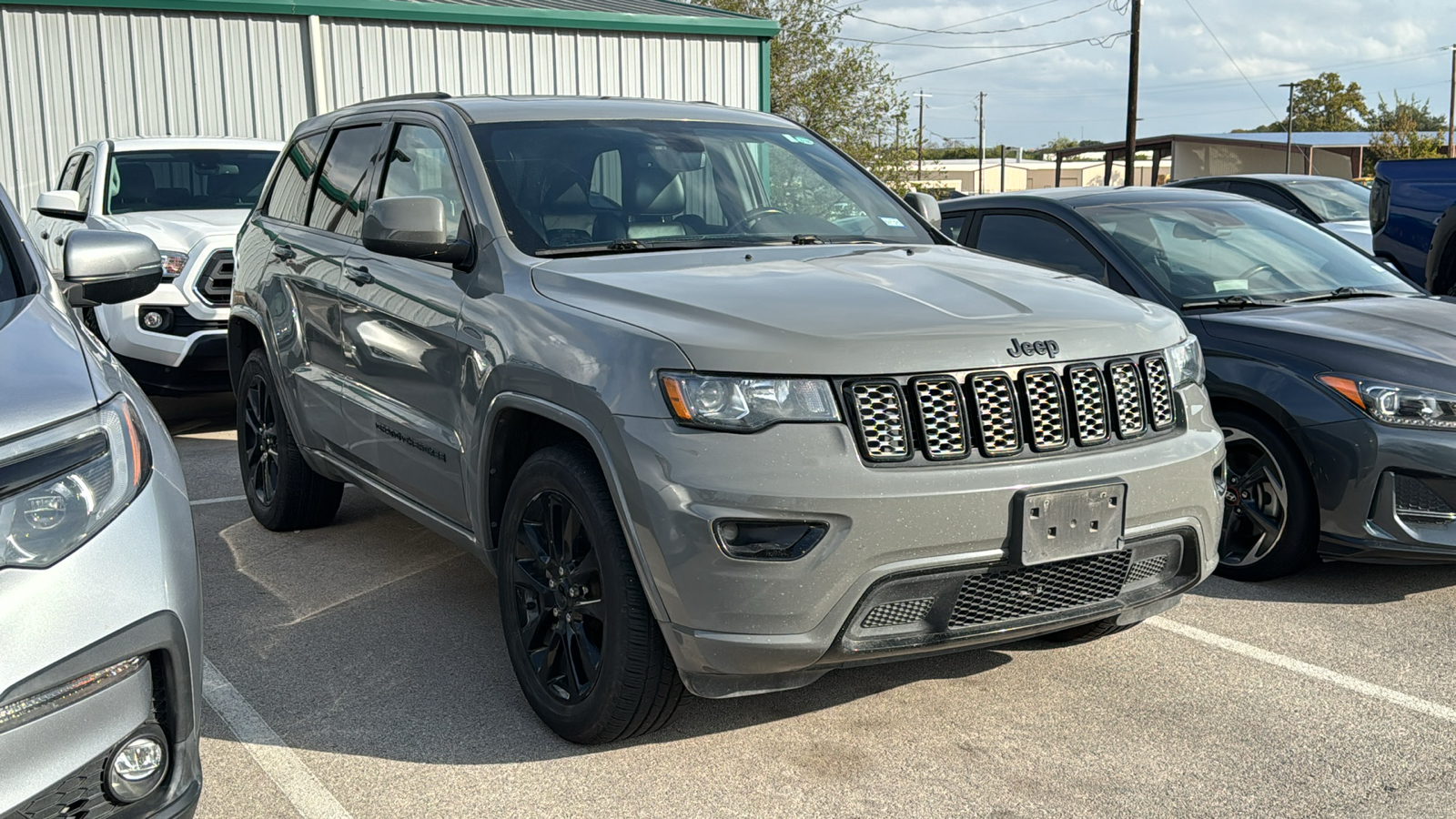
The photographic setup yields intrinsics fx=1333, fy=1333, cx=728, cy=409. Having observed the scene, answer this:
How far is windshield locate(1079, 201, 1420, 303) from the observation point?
5676 mm

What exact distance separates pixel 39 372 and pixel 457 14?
A: 13900 mm

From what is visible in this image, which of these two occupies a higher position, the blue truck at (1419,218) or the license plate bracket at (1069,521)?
the blue truck at (1419,218)

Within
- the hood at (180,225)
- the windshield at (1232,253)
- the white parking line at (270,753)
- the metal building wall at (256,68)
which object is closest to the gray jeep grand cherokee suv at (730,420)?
the white parking line at (270,753)

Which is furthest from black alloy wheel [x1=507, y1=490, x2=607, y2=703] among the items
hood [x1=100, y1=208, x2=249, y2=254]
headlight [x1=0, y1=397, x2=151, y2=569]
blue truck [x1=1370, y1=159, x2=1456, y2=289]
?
blue truck [x1=1370, y1=159, x2=1456, y2=289]

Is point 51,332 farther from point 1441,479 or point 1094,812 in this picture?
point 1441,479

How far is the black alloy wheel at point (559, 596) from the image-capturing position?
3473mm

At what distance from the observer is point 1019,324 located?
3.37m

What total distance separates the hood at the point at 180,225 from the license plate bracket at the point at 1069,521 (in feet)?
23.0

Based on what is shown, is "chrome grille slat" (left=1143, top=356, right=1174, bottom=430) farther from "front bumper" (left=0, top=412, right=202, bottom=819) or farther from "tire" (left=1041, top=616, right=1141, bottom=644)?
"front bumper" (left=0, top=412, right=202, bottom=819)

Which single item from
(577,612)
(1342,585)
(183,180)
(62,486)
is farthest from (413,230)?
(183,180)

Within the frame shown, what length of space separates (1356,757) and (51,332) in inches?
131

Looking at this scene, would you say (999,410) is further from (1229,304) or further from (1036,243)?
(1036,243)

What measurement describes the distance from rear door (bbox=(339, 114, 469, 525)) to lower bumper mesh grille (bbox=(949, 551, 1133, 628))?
162 cm

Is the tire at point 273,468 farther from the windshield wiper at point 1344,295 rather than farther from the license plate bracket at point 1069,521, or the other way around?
the windshield wiper at point 1344,295
